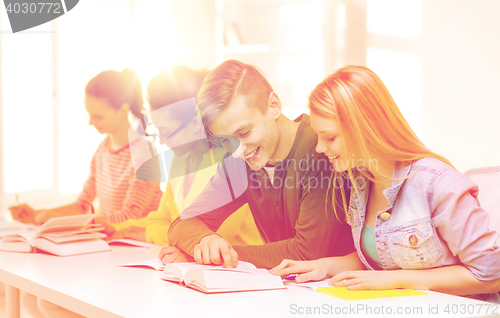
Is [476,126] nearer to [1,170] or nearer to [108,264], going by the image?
[108,264]

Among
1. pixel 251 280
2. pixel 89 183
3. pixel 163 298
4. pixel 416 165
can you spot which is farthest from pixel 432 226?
pixel 89 183

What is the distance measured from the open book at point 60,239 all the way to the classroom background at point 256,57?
76 cm

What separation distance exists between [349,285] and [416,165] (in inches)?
11.7

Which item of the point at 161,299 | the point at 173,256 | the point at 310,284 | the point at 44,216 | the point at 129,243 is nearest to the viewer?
the point at 161,299

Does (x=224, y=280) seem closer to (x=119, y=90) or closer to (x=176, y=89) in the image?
(x=176, y=89)

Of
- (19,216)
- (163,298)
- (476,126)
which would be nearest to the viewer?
(163,298)

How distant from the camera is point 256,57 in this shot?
192cm

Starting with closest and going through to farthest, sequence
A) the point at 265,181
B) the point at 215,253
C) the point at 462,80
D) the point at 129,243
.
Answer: the point at 215,253, the point at 265,181, the point at 129,243, the point at 462,80

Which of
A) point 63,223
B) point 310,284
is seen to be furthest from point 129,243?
point 310,284

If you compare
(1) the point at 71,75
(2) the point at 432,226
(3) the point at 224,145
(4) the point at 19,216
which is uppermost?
(1) the point at 71,75

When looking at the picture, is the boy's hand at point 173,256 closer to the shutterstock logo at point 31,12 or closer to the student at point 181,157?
the student at point 181,157

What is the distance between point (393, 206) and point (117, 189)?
1.29 metres

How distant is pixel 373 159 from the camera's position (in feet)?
3.08

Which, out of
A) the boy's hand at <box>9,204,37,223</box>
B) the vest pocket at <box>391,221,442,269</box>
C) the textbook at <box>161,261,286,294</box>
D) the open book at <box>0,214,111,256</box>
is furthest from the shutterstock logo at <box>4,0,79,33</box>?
the vest pocket at <box>391,221,442,269</box>
